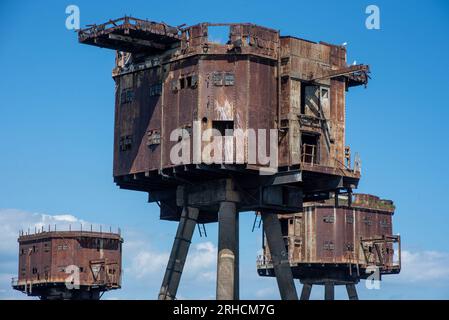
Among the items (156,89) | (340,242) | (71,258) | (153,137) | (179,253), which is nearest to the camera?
(153,137)

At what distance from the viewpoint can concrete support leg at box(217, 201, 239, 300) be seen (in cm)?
5869

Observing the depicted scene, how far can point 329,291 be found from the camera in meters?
87.3

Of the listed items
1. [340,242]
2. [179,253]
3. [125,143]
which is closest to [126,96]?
[125,143]

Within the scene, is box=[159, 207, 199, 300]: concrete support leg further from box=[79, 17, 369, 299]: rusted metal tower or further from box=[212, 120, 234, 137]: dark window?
box=[212, 120, 234, 137]: dark window

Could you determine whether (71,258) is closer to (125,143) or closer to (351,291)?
(351,291)

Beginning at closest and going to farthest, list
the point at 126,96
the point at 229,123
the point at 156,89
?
the point at 229,123, the point at 156,89, the point at 126,96

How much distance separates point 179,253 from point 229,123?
8394mm

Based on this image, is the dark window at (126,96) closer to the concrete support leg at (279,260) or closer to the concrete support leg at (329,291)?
the concrete support leg at (279,260)

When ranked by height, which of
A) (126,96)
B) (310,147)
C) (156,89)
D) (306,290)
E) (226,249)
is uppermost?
(126,96)

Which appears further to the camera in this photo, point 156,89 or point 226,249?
point 156,89

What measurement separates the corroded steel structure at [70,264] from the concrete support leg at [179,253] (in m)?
30.3

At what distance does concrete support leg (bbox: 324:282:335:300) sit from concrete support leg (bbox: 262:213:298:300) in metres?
25.9

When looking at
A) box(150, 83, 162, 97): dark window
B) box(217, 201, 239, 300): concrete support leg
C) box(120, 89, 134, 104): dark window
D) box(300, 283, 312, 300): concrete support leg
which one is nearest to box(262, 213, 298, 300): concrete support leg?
box(217, 201, 239, 300): concrete support leg
